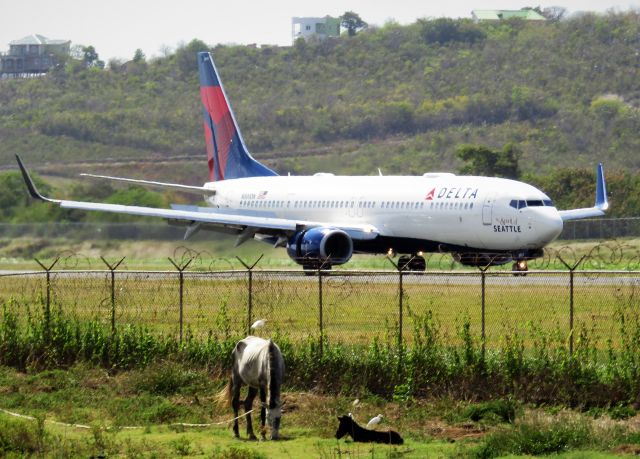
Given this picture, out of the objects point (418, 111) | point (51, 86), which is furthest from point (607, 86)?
point (51, 86)

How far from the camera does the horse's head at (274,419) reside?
1880 centimetres

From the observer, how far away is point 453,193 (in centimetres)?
4378

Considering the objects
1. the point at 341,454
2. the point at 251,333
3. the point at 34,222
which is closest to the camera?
the point at 341,454

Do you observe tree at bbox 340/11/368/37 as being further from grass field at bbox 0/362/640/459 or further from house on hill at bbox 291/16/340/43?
grass field at bbox 0/362/640/459

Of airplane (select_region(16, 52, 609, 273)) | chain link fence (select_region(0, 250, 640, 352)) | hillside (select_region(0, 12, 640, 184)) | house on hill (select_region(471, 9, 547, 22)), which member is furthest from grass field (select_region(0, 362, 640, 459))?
house on hill (select_region(471, 9, 547, 22))

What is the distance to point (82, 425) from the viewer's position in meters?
21.0

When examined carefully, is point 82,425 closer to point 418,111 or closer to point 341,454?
point 341,454

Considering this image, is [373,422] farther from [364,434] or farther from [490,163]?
[490,163]

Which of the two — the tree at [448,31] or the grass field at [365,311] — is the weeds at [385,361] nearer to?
the grass field at [365,311]

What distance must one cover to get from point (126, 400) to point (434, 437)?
584 cm

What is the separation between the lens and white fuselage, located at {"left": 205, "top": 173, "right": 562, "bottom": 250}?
41.9m

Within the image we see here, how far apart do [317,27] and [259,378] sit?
166387 mm

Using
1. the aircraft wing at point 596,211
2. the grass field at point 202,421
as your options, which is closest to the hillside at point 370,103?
the aircraft wing at point 596,211

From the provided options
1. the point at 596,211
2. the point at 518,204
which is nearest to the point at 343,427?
Result: the point at 518,204
